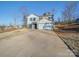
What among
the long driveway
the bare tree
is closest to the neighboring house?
the long driveway

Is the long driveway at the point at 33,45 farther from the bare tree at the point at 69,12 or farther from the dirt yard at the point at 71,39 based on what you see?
the bare tree at the point at 69,12

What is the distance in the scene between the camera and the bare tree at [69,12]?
308cm

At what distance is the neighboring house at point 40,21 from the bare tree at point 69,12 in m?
0.21

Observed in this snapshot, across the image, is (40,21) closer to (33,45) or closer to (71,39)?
(33,45)

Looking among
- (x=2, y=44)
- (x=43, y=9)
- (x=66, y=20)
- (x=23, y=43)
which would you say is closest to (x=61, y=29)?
(x=66, y=20)

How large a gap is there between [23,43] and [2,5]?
25.7 inches

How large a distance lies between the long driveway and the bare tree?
0.30m

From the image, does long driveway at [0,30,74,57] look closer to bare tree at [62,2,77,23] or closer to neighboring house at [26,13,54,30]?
neighboring house at [26,13,54,30]

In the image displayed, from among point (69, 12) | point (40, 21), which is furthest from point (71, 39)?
point (40, 21)

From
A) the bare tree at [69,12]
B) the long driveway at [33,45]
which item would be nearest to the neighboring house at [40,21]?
the long driveway at [33,45]

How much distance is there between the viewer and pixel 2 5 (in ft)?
10.2

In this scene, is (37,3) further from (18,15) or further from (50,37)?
(50,37)

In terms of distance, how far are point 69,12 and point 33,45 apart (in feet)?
2.40

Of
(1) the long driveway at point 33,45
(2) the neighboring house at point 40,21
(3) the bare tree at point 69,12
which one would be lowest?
(1) the long driveway at point 33,45
